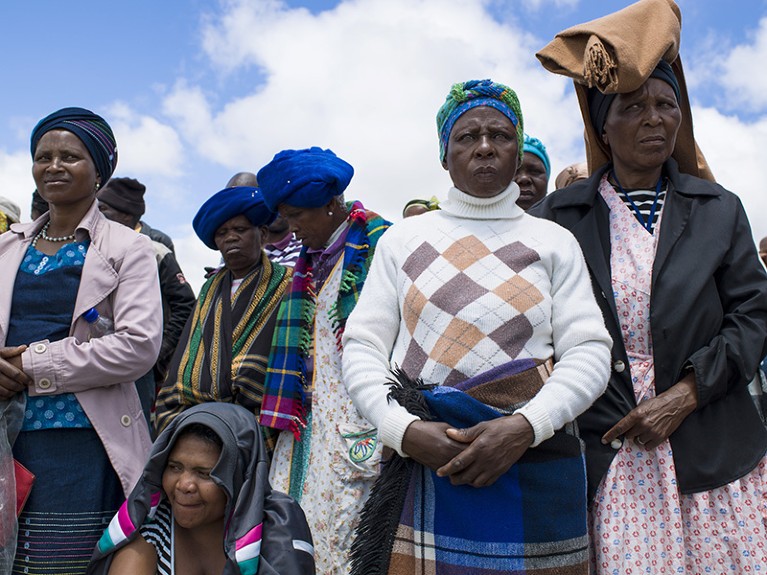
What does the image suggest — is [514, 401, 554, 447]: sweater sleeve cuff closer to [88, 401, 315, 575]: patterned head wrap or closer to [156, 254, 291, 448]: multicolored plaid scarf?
[88, 401, 315, 575]: patterned head wrap

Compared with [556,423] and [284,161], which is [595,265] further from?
[284,161]

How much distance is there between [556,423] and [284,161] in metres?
2.18

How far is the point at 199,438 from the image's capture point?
298 centimetres

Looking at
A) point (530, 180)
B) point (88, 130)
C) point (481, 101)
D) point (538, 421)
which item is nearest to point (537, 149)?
point (530, 180)

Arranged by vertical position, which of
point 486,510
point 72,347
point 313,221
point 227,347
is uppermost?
point 313,221

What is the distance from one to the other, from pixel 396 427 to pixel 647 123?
142 cm

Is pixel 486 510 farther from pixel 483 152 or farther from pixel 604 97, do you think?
pixel 604 97

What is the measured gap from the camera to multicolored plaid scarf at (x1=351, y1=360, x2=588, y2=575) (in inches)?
90.0

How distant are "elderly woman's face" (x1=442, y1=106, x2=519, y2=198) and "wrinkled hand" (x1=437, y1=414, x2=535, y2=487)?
816 mm

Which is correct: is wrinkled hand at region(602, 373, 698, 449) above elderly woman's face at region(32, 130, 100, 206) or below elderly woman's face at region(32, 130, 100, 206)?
A: below

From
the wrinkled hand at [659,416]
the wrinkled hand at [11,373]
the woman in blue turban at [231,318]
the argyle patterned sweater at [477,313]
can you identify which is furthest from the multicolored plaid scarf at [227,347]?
the wrinkled hand at [659,416]

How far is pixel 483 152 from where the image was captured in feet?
8.58

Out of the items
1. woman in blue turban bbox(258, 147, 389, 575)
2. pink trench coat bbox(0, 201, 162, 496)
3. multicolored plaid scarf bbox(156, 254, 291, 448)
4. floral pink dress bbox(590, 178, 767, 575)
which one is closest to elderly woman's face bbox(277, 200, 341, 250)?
woman in blue turban bbox(258, 147, 389, 575)

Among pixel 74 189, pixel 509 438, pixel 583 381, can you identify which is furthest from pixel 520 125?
pixel 74 189
